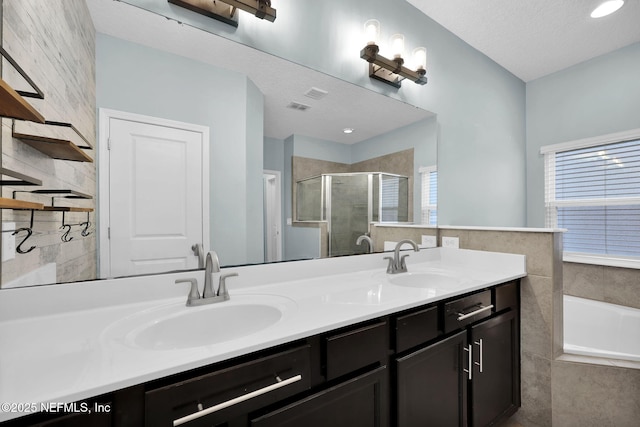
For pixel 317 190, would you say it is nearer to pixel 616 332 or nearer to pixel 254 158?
pixel 254 158

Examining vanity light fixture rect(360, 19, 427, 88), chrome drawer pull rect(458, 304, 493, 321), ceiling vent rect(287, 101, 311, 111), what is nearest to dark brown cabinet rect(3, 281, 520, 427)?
chrome drawer pull rect(458, 304, 493, 321)

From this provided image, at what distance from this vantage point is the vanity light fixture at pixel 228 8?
3.78 ft

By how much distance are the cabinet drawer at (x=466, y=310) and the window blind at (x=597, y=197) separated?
6.38 ft

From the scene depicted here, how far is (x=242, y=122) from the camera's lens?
1.28 metres

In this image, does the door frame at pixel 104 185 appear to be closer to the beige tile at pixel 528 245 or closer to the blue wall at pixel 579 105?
the beige tile at pixel 528 245

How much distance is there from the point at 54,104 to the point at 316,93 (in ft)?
3.68

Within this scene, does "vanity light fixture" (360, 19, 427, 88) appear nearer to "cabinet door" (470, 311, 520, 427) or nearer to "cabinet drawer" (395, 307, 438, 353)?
"cabinet drawer" (395, 307, 438, 353)

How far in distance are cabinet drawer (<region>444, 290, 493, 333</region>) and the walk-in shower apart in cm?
60

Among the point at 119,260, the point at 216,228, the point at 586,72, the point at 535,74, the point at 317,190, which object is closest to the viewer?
the point at 119,260

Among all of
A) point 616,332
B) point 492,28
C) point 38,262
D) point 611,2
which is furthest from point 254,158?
point 616,332

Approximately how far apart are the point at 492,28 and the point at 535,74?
105cm

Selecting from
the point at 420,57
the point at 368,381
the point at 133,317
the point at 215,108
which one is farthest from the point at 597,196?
the point at 133,317

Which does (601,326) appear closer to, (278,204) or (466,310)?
(466,310)

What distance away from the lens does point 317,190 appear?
1552 millimetres
